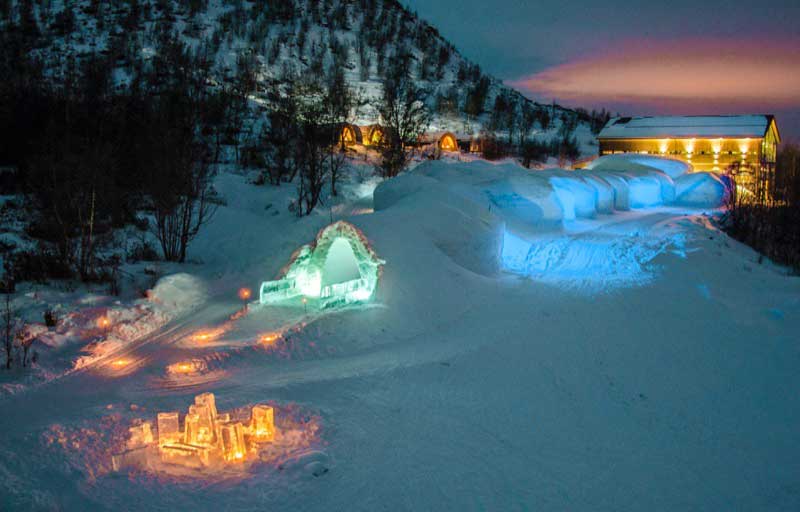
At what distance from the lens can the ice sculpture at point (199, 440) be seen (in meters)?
4.49

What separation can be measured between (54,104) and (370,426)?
2099cm

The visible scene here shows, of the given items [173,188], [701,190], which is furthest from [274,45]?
[173,188]

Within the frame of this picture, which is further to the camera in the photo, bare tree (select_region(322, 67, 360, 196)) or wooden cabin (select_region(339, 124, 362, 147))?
wooden cabin (select_region(339, 124, 362, 147))

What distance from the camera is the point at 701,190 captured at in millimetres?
24781

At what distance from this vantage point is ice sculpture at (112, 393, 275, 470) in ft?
14.7

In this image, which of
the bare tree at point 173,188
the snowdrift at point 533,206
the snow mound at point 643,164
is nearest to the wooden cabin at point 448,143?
the snow mound at point 643,164

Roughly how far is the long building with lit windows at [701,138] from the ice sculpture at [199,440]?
37.9 m

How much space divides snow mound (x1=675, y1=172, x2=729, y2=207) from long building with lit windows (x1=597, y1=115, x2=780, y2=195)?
1165 centimetres

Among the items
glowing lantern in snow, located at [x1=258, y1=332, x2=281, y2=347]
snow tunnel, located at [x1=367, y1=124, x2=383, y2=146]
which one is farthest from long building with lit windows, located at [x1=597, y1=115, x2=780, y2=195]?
glowing lantern in snow, located at [x1=258, y1=332, x2=281, y2=347]

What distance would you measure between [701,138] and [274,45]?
114 feet

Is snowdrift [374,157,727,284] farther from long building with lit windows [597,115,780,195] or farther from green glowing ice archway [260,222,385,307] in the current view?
long building with lit windows [597,115,780,195]

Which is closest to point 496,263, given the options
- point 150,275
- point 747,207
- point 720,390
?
point 720,390

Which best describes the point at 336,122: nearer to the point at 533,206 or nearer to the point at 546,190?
the point at 546,190

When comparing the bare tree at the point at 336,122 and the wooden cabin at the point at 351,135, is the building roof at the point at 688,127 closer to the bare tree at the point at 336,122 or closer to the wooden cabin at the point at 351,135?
the wooden cabin at the point at 351,135
